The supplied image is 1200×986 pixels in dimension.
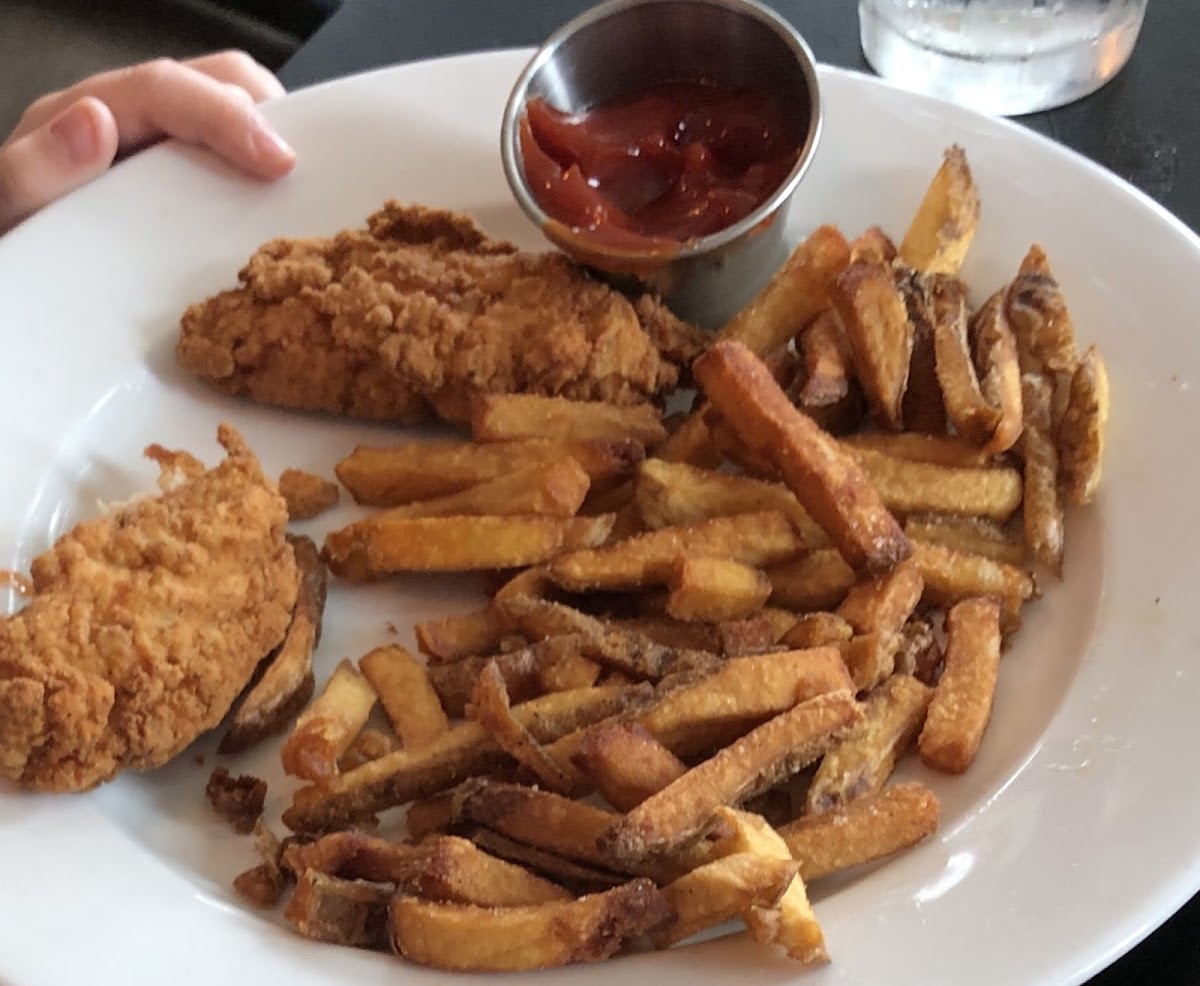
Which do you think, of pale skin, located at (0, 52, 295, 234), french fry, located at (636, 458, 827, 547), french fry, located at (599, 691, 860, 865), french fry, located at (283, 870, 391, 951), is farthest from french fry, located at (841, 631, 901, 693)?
pale skin, located at (0, 52, 295, 234)

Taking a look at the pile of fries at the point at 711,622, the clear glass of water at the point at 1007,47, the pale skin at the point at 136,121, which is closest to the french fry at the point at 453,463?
the pile of fries at the point at 711,622

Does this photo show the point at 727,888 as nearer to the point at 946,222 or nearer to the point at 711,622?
the point at 711,622

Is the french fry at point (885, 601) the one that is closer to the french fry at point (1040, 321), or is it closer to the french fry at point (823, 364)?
the french fry at point (823, 364)

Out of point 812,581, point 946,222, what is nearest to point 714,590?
point 812,581

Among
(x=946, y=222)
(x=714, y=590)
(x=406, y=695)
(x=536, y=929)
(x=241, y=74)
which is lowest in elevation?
(x=406, y=695)

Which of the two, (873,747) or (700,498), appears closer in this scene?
(873,747)

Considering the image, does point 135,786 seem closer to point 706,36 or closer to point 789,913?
point 789,913

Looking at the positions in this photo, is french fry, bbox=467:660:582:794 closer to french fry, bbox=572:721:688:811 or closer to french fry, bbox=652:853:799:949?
french fry, bbox=572:721:688:811
